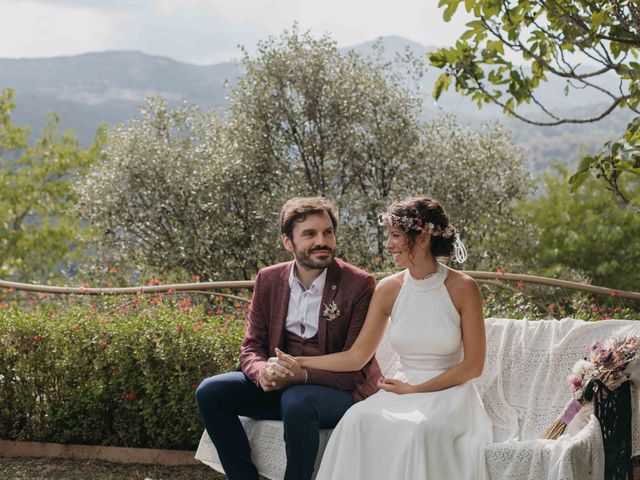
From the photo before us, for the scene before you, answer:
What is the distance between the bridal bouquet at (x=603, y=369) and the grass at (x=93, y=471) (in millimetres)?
2246

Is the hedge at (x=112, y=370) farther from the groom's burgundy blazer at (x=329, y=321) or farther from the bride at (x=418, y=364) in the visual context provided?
the bride at (x=418, y=364)

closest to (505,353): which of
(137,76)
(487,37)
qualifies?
(487,37)

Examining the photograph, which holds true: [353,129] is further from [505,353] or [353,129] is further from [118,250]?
[505,353]

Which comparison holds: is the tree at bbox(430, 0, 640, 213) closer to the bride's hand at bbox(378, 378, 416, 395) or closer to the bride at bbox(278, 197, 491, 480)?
the bride at bbox(278, 197, 491, 480)

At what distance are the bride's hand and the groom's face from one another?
59 centimetres

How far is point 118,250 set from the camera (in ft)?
42.0

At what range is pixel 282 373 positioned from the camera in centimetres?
375

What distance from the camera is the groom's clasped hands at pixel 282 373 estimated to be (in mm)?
3754

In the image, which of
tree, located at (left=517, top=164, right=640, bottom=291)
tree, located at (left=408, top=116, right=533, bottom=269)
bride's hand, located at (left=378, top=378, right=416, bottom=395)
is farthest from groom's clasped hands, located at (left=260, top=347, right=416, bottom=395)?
tree, located at (left=517, top=164, right=640, bottom=291)

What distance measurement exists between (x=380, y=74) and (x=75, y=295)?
26.9 ft

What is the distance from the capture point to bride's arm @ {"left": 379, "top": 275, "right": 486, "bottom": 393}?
3.68 metres

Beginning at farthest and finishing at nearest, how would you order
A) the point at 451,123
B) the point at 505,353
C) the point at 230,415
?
the point at 451,123
the point at 505,353
the point at 230,415

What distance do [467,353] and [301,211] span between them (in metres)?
0.98

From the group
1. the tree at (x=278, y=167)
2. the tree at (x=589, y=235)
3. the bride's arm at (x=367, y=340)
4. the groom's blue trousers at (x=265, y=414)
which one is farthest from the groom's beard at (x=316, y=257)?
the tree at (x=589, y=235)
